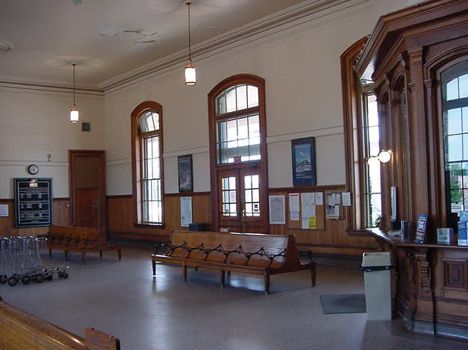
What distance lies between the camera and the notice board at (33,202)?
13859 millimetres

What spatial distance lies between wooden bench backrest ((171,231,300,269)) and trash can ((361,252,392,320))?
5.63 feet

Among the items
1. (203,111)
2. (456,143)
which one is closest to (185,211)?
(203,111)

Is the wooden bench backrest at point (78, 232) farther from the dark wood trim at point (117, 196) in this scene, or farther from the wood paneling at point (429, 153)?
the wood paneling at point (429, 153)

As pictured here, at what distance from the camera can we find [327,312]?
5762 mm

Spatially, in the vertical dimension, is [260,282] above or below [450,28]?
below

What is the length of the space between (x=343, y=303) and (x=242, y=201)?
4.88 meters

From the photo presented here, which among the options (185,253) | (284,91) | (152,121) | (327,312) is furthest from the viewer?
(152,121)

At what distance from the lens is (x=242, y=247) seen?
24.8ft

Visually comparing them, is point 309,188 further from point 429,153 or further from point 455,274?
point 455,274

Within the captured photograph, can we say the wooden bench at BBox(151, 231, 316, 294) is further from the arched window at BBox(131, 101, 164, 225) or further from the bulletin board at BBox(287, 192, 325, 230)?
the arched window at BBox(131, 101, 164, 225)

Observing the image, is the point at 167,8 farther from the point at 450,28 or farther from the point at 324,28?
the point at 450,28

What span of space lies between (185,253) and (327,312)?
10.4ft

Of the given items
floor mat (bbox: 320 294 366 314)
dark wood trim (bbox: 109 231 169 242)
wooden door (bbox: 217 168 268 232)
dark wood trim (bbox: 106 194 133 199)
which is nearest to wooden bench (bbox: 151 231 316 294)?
floor mat (bbox: 320 294 366 314)

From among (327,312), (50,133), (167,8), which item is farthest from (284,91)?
(50,133)
